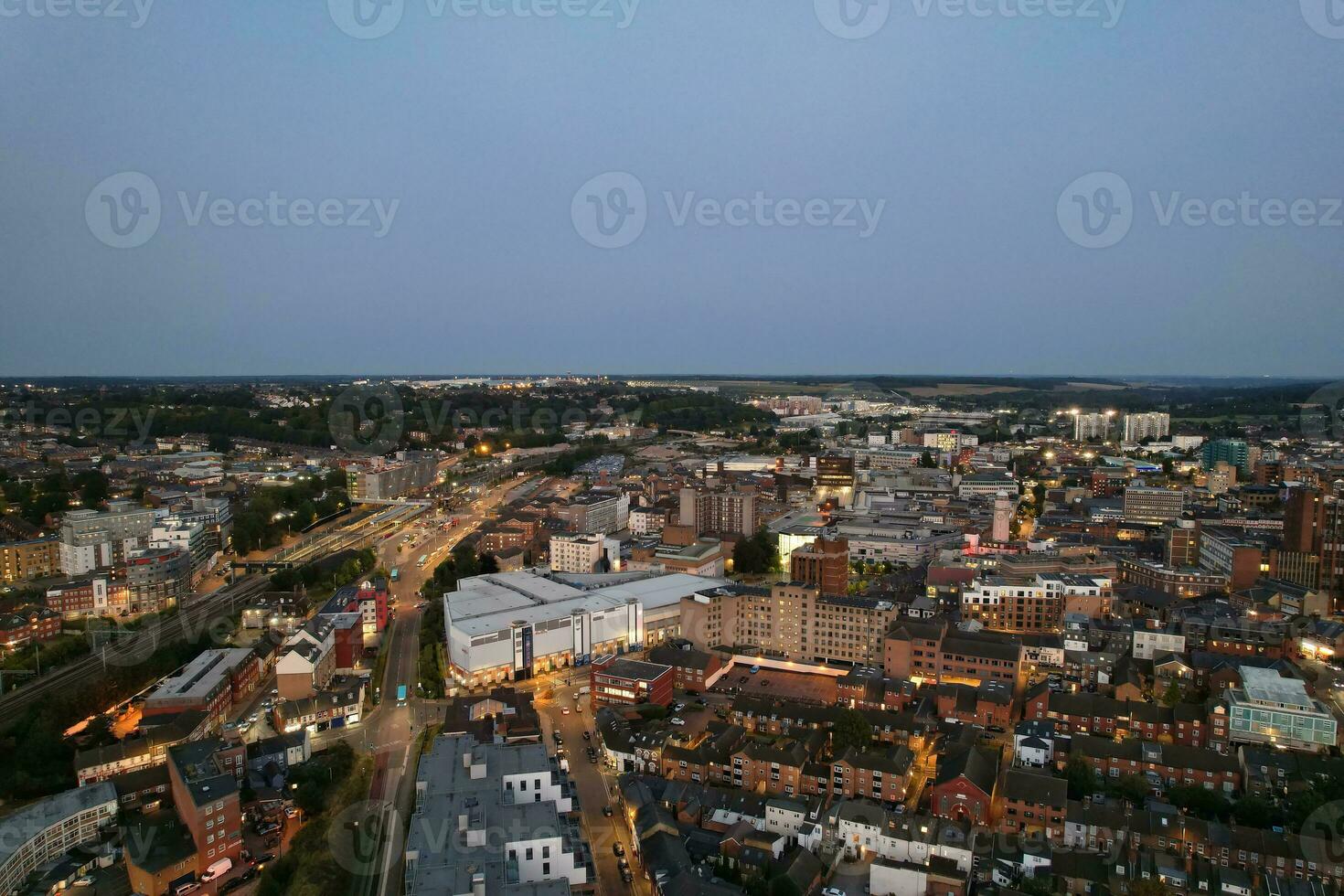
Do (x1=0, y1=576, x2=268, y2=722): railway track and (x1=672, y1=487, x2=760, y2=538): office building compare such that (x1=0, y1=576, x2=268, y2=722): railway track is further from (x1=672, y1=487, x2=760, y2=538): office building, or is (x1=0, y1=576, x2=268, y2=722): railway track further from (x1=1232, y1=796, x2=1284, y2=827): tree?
(x1=1232, y1=796, x2=1284, y2=827): tree

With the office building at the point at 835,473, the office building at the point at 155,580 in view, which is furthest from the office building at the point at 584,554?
the office building at the point at 835,473

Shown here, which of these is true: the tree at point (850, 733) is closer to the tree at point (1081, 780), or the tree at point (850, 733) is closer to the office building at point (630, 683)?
the tree at point (1081, 780)

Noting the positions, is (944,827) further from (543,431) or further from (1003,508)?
(543,431)

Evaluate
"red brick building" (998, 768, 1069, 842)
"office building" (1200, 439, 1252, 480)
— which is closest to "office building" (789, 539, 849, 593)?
"red brick building" (998, 768, 1069, 842)

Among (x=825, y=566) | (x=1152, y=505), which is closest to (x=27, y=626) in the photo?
(x=825, y=566)

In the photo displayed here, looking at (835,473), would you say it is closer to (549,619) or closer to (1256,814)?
(549,619)
